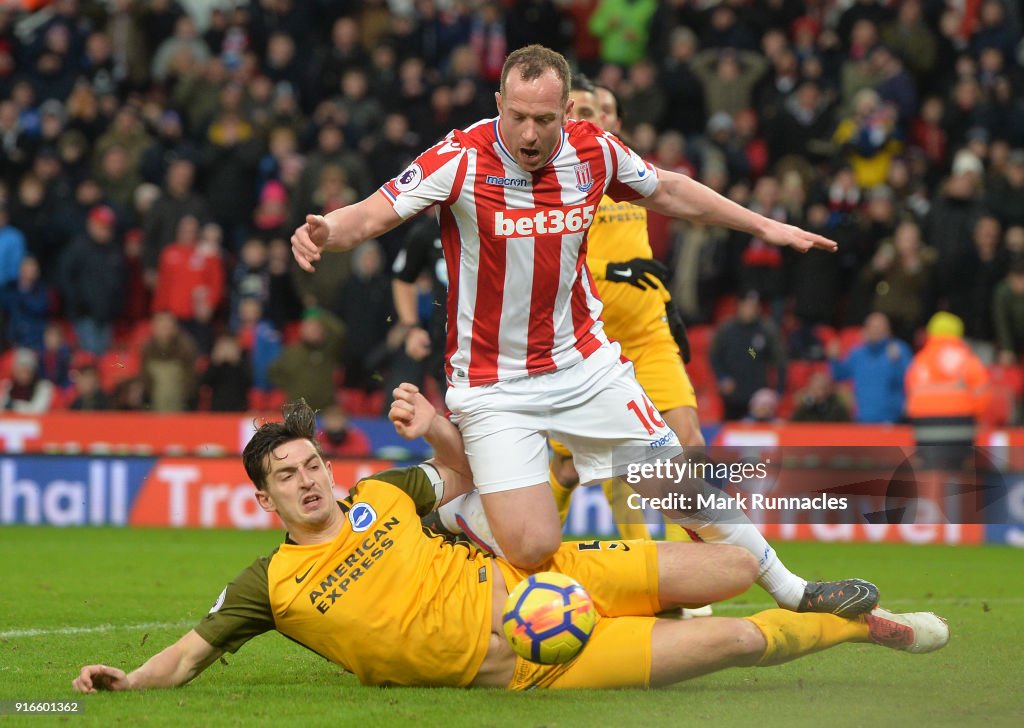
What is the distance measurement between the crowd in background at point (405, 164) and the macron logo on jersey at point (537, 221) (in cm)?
851

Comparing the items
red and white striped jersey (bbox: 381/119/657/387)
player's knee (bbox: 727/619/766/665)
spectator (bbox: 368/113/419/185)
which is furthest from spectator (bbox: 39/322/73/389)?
player's knee (bbox: 727/619/766/665)

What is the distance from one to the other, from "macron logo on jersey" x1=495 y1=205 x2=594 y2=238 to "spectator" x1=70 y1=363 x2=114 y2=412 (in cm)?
1098

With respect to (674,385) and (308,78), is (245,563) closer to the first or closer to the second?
(674,385)

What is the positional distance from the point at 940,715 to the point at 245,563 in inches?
271

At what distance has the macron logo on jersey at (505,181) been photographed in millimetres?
6885

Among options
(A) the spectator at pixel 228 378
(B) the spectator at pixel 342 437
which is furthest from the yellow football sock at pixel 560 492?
(A) the spectator at pixel 228 378

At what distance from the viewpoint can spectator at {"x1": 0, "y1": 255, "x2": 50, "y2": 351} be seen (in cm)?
1830

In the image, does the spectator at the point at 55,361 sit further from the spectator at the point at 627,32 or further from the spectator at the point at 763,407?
the spectator at the point at 763,407

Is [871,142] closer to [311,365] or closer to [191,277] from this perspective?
[311,365]

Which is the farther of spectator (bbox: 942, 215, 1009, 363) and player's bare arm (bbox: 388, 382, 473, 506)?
spectator (bbox: 942, 215, 1009, 363)

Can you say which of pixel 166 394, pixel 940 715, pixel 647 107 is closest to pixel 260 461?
pixel 940 715

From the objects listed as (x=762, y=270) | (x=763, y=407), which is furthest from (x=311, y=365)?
(x=762, y=270)

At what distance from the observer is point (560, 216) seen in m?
6.96

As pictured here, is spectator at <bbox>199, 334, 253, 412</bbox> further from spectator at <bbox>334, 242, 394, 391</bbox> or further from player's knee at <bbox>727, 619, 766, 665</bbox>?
player's knee at <bbox>727, 619, 766, 665</bbox>
